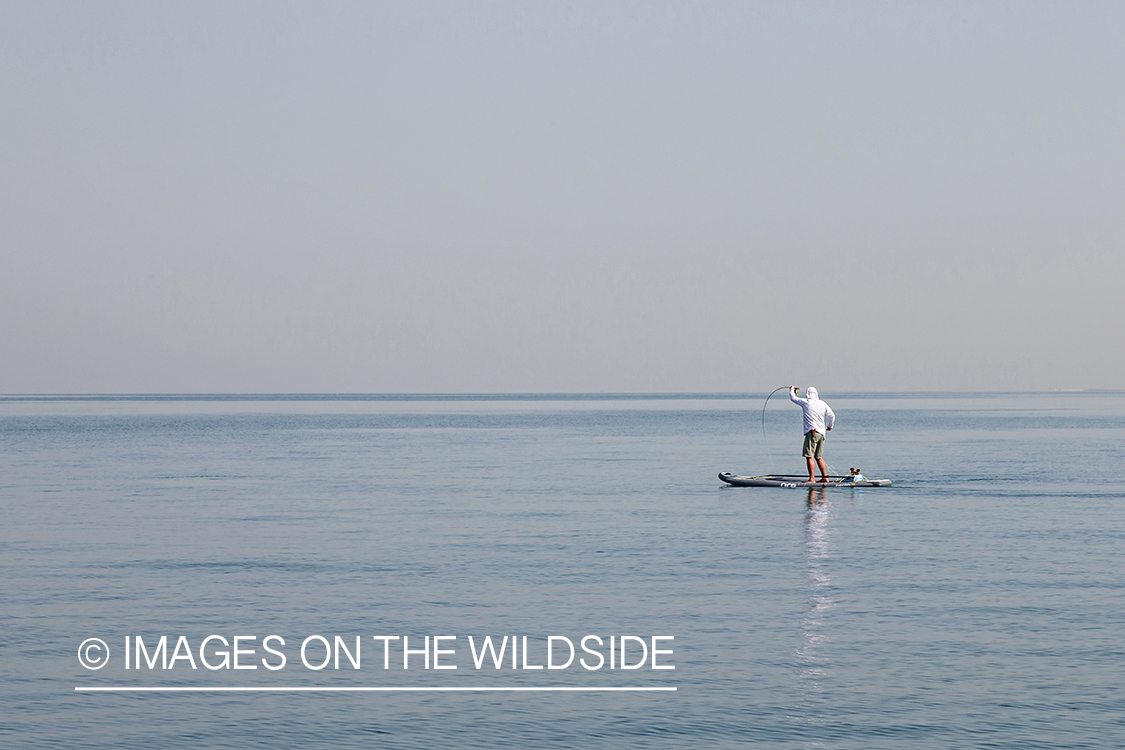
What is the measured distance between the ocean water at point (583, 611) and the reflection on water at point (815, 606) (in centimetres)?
6

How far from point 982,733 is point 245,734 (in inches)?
243

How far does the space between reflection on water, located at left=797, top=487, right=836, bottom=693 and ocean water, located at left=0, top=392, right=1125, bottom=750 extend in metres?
→ 0.06

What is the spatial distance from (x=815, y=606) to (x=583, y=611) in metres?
2.95

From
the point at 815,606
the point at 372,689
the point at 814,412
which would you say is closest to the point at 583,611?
the point at 815,606

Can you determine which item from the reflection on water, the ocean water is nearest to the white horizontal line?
the ocean water

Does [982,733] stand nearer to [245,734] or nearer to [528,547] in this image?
[245,734]

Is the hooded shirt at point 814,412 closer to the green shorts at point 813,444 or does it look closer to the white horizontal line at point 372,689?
the green shorts at point 813,444

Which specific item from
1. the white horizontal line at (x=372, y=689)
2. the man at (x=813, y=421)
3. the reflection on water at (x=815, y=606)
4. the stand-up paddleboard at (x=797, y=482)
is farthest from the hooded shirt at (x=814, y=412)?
the white horizontal line at (x=372, y=689)

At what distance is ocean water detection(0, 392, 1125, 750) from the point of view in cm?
1125

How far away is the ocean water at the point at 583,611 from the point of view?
36.9ft

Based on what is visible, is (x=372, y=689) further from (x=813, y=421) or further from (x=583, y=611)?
(x=813, y=421)

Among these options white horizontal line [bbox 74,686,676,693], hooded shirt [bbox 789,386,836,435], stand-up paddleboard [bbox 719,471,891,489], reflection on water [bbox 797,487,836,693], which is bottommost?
white horizontal line [bbox 74,686,676,693]

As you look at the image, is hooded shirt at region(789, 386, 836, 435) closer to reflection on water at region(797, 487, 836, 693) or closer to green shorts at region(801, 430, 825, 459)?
green shorts at region(801, 430, 825, 459)

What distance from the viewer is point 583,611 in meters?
16.0
